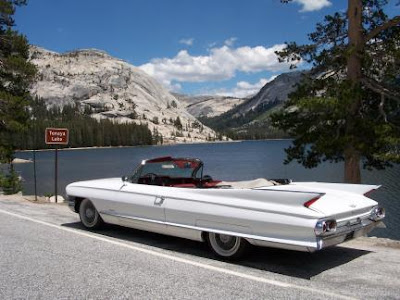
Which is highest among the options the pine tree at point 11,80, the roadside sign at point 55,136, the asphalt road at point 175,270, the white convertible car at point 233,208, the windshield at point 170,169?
the pine tree at point 11,80

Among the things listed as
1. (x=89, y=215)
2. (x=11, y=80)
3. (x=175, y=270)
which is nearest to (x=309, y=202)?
(x=175, y=270)

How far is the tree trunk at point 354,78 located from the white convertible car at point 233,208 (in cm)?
562

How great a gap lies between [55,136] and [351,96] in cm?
964

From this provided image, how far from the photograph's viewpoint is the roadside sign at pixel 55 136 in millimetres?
15539

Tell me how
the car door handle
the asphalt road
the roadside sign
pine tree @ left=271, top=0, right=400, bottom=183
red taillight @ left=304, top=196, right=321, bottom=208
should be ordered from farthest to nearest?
the roadside sign, pine tree @ left=271, top=0, right=400, bottom=183, the car door handle, red taillight @ left=304, top=196, right=321, bottom=208, the asphalt road

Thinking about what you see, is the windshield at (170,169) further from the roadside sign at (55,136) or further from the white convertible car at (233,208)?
the roadside sign at (55,136)

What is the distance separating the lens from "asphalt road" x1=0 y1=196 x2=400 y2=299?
197 inches

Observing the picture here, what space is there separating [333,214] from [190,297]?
207 cm

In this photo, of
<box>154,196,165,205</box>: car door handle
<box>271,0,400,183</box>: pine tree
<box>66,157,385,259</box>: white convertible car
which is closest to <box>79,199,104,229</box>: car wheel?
<box>66,157,385,259</box>: white convertible car

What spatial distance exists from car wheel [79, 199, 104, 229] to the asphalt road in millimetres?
453

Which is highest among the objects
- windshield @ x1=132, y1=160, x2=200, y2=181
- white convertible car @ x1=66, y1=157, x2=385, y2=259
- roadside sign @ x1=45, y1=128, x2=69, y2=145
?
roadside sign @ x1=45, y1=128, x2=69, y2=145

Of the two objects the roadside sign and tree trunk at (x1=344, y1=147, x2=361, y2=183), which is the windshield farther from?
the roadside sign

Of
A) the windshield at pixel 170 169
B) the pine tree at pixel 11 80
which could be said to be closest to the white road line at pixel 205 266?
the windshield at pixel 170 169

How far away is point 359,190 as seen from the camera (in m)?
6.82
